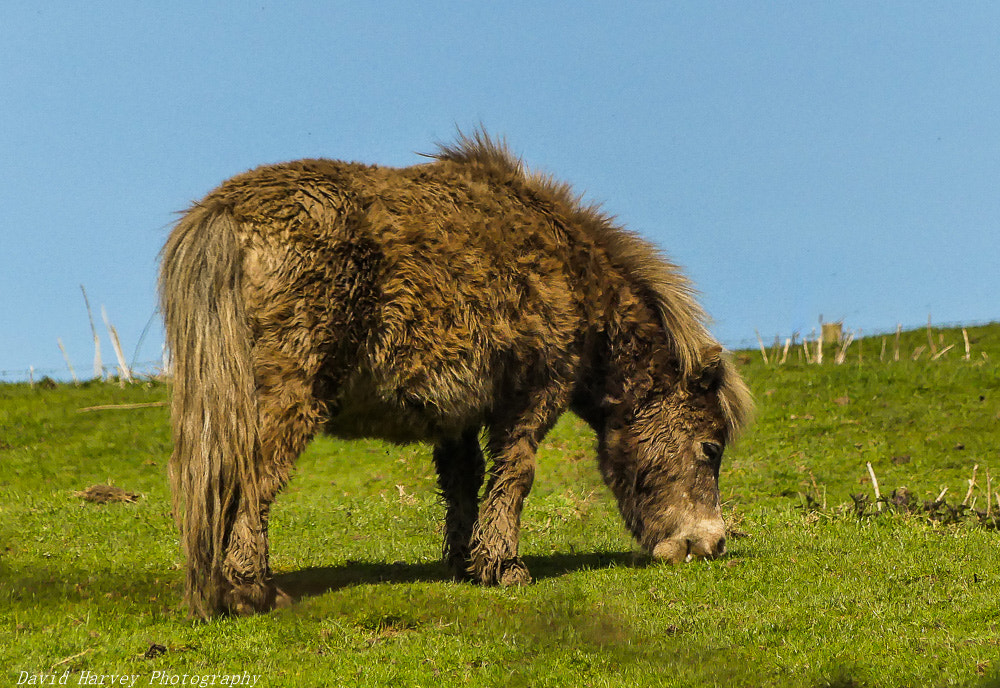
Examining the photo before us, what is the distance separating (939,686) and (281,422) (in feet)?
14.7

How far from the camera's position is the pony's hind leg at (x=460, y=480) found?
8.92 metres

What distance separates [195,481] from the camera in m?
6.60

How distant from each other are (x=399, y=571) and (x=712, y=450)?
3.09 meters

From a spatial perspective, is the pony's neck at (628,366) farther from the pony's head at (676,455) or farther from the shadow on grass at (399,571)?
the shadow on grass at (399,571)

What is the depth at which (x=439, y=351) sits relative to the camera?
733 cm

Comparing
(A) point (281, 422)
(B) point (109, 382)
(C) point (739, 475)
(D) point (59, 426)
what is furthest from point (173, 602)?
(B) point (109, 382)

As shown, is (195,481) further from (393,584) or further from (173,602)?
(393,584)

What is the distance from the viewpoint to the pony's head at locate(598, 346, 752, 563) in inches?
359

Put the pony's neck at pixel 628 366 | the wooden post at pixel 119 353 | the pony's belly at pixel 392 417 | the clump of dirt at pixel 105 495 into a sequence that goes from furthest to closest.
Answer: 1. the wooden post at pixel 119 353
2. the clump of dirt at pixel 105 495
3. the pony's neck at pixel 628 366
4. the pony's belly at pixel 392 417

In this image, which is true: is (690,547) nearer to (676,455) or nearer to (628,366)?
(676,455)

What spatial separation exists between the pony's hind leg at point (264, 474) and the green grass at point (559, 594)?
225 millimetres

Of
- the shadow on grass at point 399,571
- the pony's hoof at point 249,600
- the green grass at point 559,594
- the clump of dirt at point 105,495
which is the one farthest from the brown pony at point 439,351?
the clump of dirt at point 105,495

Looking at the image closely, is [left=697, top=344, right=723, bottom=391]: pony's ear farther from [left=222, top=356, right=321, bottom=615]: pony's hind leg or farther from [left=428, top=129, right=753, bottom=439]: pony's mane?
[left=222, top=356, right=321, bottom=615]: pony's hind leg

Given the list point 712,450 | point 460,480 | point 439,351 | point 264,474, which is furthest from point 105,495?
Answer: point 712,450
